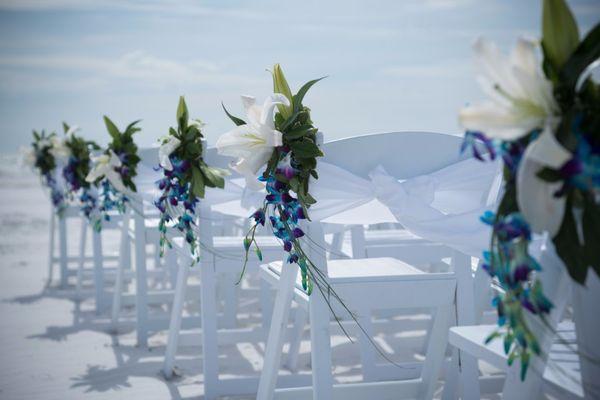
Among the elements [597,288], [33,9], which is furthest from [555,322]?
[33,9]

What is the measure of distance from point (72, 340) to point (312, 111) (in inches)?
106

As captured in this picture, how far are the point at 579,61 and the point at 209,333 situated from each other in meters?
2.19

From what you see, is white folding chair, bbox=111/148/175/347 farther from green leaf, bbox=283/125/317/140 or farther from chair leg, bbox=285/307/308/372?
green leaf, bbox=283/125/317/140

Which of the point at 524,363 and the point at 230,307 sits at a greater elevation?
the point at 524,363

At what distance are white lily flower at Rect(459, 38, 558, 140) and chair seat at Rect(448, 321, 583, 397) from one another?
376 mm

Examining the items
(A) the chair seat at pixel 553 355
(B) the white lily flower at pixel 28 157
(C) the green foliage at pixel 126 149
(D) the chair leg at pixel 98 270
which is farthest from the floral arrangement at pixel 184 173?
(B) the white lily flower at pixel 28 157

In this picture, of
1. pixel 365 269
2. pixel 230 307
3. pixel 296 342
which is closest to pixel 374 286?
pixel 365 269

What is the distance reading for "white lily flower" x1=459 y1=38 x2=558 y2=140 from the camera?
109 cm

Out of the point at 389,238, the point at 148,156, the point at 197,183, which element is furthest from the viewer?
the point at 389,238

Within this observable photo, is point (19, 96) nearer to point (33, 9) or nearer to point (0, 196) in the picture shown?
point (33, 9)

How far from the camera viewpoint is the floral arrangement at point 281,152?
184cm

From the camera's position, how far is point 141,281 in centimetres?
395

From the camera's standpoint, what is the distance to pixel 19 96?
52031 mm

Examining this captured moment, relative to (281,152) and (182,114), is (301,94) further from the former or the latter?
(182,114)
